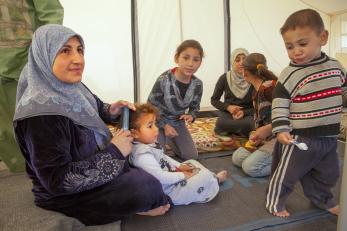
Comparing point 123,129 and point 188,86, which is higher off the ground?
point 188,86

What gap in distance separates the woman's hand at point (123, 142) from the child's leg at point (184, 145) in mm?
878

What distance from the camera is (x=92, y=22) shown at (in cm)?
284

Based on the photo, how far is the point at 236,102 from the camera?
2.55 meters

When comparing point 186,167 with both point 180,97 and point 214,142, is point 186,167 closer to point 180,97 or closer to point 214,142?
point 180,97

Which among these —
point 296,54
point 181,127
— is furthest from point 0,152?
point 296,54

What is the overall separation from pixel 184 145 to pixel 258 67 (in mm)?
716

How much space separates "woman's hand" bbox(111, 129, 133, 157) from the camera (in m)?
1.20

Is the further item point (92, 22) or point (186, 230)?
point (92, 22)

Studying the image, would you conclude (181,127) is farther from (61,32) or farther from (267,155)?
(61,32)

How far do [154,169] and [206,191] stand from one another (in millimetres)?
308

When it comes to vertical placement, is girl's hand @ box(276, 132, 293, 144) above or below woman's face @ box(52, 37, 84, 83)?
below

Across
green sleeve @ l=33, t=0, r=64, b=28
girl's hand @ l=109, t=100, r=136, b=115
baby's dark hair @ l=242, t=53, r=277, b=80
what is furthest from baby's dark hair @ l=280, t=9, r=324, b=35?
green sleeve @ l=33, t=0, r=64, b=28

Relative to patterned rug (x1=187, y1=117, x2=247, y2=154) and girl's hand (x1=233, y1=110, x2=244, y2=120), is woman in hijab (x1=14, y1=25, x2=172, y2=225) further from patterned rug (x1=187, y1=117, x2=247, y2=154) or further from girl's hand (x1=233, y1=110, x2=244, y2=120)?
girl's hand (x1=233, y1=110, x2=244, y2=120)

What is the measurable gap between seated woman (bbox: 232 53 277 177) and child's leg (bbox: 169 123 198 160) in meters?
0.31
